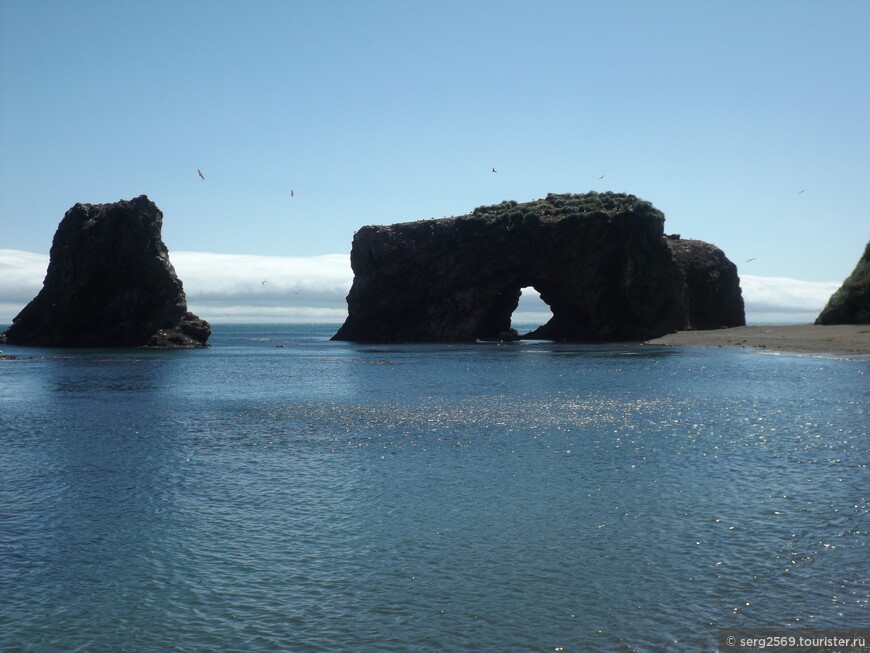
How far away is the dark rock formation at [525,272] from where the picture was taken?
103m

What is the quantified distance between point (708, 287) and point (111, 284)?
3396 inches

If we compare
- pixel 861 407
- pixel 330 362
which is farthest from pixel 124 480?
pixel 330 362

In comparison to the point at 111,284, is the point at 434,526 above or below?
below

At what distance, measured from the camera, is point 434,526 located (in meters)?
Answer: 16.2

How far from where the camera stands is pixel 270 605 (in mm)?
11938

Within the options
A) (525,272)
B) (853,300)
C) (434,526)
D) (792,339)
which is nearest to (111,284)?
(525,272)

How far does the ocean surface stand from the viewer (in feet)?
36.7

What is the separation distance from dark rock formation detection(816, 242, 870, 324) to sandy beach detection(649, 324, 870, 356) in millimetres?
2315

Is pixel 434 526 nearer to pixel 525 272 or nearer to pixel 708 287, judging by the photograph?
pixel 525 272

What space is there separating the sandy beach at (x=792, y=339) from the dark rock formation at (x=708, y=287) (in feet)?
38.3

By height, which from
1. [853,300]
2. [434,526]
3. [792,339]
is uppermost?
[853,300]

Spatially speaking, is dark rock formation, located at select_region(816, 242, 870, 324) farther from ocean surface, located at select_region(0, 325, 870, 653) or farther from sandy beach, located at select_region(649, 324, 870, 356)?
ocean surface, located at select_region(0, 325, 870, 653)

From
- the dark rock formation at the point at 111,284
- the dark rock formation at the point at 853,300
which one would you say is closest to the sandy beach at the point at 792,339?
the dark rock formation at the point at 853,300

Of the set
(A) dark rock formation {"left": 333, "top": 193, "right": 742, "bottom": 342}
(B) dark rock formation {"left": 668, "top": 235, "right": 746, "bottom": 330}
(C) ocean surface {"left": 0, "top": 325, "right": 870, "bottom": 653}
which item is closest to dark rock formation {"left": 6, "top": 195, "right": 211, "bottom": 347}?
(A) dark rock formation {"left": 333, "top": 193, "right": 742, "bottom": 342}
